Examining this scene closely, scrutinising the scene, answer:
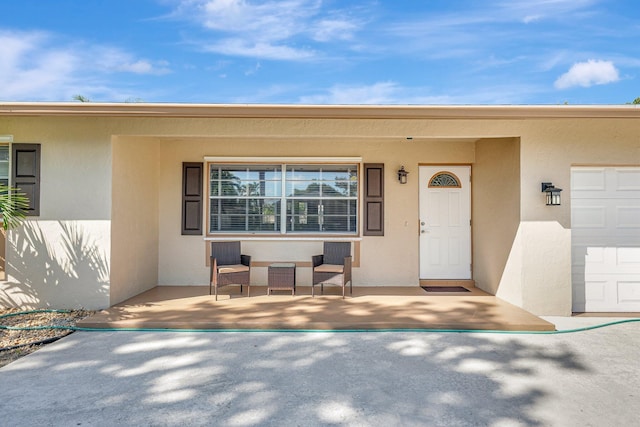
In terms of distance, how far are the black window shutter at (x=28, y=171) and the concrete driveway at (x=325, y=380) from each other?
2067 mm

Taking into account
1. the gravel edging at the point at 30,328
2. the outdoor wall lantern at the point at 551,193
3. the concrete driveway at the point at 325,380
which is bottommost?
the concrete driveway at the point at 325,380

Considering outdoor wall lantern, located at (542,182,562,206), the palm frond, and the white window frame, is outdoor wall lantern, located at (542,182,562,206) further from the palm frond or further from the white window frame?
the palm frond

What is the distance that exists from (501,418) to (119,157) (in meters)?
5.22

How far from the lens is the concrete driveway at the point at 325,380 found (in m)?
2.47

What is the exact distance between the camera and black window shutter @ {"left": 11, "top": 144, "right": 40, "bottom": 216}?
197 inches

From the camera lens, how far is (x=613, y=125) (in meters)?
4.95

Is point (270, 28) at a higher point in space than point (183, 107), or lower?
higher

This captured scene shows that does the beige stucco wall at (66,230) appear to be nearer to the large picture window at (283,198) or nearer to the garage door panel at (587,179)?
the large picture window at (283,198)

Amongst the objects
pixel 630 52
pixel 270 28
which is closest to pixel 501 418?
pixel 270 28

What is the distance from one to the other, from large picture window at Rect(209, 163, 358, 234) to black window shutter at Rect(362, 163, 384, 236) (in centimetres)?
21

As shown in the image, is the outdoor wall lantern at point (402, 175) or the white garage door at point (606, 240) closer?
the white garage door at point (606, 240)

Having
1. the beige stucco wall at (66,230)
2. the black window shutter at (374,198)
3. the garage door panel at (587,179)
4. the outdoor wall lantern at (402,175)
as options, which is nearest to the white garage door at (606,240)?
the garage door panel at (587,179)

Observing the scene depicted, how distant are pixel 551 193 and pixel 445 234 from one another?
6.38ft

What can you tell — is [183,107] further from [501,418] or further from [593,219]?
[593,219]
